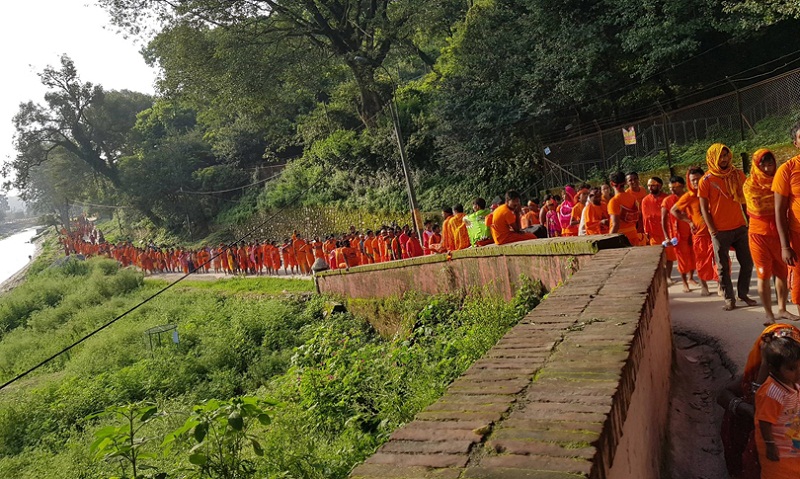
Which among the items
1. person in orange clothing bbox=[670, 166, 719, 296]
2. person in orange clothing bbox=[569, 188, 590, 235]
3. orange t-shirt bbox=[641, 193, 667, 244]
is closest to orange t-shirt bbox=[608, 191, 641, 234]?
orange t-shirt bbox=[641, 193, 667, 244]

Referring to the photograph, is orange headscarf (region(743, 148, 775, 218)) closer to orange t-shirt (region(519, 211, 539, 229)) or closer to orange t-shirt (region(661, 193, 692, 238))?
orange t-shirt (region(661, 193, 692, 238))

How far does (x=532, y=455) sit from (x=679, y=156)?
15200 mm

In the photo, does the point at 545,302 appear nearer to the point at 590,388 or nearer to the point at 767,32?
the point at 590,388

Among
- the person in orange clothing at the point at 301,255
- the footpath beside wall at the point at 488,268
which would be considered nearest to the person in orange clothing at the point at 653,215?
the footpath beside wall at the point at 488,268

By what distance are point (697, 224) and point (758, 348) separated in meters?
3.37

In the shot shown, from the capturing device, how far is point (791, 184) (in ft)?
14.1

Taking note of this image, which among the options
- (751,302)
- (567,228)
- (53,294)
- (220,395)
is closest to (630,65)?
(567,228)

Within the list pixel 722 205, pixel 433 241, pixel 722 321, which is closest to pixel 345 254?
pixel 433 241

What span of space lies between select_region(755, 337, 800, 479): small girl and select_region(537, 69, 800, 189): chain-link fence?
12.0m

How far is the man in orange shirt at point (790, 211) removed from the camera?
4.26 meters

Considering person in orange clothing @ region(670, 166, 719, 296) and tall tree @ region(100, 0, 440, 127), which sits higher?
tall tree @ region(100, 0, 440, 127)

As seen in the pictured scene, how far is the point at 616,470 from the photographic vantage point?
6.18 feet

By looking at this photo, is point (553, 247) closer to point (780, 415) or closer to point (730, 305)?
point (730, 305)

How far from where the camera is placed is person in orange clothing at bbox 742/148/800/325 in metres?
4.67
